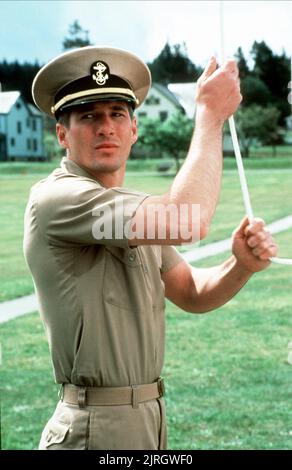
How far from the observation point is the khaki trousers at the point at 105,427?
1706 millimetres

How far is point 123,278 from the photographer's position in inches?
67.2

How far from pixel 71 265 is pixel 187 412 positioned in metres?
4.33

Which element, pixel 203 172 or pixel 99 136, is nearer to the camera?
pixel 203 172

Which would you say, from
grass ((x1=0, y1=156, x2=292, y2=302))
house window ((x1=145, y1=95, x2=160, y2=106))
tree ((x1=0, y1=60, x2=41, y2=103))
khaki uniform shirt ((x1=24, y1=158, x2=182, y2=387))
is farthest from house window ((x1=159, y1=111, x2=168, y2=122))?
khaki uniform shirt ((x1=24, y1=158, x2=182, y2=387))

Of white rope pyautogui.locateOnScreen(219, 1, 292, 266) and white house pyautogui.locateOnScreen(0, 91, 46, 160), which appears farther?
white house pyautogui.locateOnScreen(0, 91, 46, 160)

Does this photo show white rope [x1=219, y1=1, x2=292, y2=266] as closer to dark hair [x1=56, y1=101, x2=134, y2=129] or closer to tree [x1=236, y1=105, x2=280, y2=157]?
dark hair [x1=56, y1=101, x2=134, y2=129]

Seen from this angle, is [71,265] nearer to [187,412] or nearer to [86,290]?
[86,290]

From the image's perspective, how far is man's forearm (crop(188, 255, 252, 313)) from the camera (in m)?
1.88

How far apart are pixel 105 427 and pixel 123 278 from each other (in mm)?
319

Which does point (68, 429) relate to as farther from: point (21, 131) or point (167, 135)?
point (167, 135)

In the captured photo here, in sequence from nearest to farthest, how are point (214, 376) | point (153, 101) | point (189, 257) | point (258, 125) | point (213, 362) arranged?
point (214, 376)
point (213, 362)
point (258, 125)
point (189, 257)
point (153, 101)

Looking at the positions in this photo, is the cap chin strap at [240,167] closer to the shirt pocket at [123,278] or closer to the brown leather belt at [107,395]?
the shirt pocket at [123,278]

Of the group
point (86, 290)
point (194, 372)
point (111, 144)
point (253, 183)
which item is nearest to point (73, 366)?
point (86, 290)

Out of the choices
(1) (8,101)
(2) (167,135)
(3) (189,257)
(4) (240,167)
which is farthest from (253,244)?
(2) (167,135)
